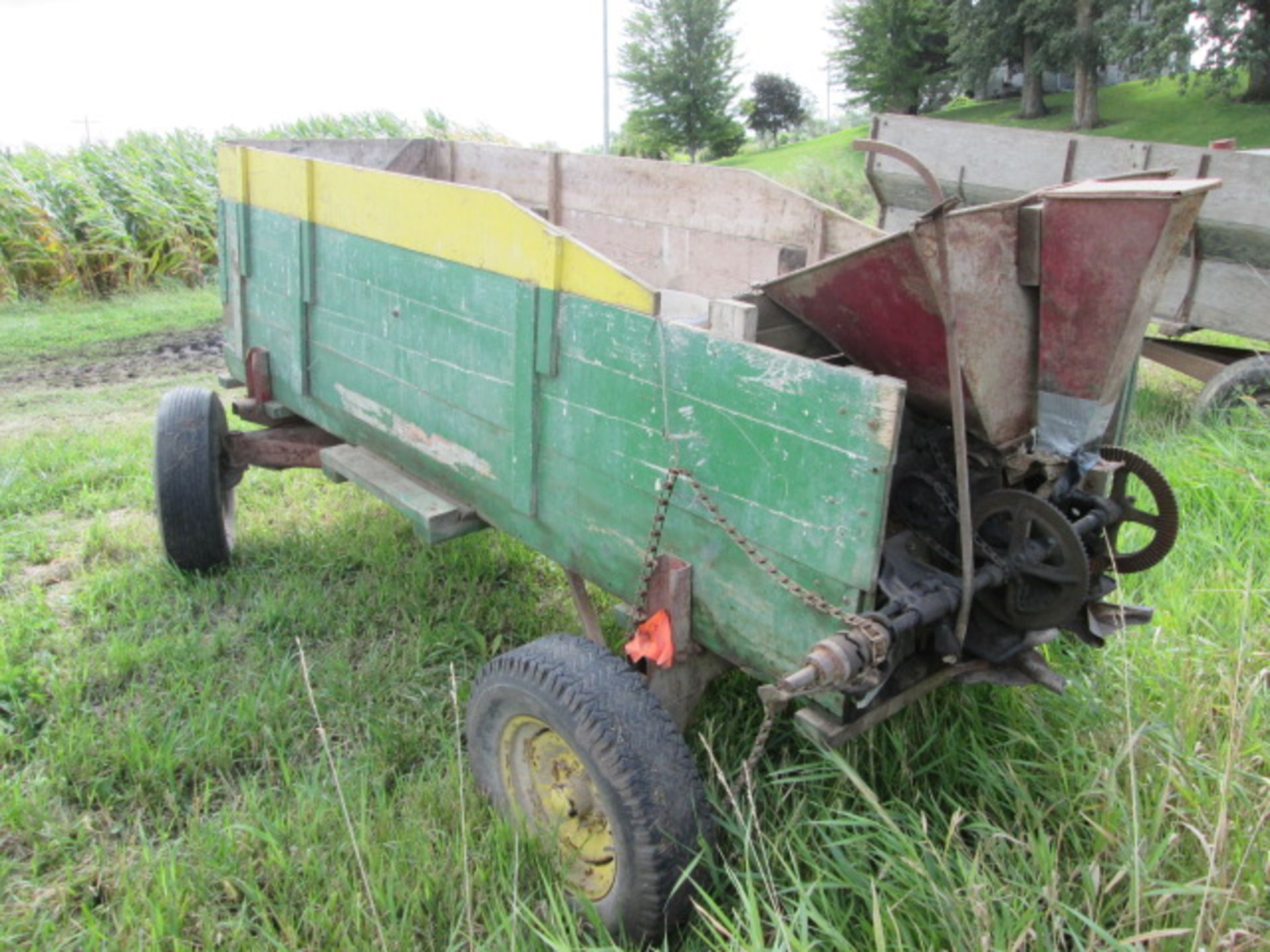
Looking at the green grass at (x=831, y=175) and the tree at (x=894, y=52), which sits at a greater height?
the tree at (x=894, y=52)

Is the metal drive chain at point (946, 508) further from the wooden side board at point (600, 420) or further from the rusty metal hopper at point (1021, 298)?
the wooden side board at point (600, 420)

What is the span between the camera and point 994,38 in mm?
26656

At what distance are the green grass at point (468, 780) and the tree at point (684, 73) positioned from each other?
33.9 meters

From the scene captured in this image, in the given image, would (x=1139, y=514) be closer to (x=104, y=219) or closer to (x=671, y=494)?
(x=671, y=494)

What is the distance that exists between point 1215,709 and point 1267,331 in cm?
350

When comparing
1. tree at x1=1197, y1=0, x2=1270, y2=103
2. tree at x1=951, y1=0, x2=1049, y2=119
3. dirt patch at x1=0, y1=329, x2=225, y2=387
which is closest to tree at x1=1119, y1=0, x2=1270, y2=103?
tree at x1=1197, y1=0, x2=1270, y2=103

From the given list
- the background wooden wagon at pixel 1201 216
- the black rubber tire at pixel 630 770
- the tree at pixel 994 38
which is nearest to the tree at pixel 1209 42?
the tree at pixel 994 38

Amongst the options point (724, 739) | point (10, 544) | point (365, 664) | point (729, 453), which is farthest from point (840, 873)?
point (10, 544)

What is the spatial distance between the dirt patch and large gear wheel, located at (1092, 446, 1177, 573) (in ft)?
23.2

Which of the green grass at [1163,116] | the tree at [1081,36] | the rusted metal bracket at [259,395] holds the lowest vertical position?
the rusted metal bracket at [259,395]

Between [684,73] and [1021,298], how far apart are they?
119ft

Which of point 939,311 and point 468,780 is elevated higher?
point 939,311

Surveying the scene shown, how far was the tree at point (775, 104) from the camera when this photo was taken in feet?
135

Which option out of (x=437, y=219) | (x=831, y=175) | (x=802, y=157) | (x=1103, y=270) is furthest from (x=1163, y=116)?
(x=1103, y=270)
